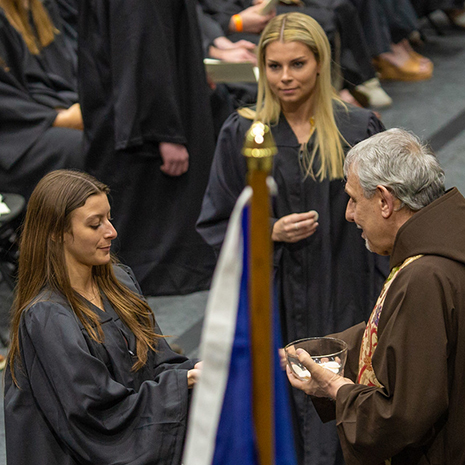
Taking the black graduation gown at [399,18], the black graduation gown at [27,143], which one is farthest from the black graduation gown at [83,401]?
the black graduation gown at [399,18]

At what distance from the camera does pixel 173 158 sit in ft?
17.0

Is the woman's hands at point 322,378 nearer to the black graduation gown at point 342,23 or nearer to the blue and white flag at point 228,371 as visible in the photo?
the blue and white flag at point 228,371

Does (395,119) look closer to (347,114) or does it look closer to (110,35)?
(110,35)

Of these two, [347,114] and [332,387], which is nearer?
[332,387]

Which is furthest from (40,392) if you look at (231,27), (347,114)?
(231,27)

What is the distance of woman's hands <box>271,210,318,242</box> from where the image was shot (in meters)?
3.55

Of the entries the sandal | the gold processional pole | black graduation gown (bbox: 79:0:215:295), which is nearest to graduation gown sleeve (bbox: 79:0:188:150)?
black graduation gown (bbox: 79:0:215:295)

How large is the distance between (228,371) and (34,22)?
5089 millimetres

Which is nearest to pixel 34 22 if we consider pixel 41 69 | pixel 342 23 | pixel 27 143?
pixel 41 69

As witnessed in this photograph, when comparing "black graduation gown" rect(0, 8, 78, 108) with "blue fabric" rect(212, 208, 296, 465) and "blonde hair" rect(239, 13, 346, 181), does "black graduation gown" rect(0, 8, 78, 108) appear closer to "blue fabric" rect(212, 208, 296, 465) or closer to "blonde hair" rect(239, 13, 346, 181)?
"blonde hair" rect(239, 13, 346, 181)

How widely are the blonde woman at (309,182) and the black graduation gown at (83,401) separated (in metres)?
1.12

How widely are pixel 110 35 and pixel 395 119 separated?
3.14 meters

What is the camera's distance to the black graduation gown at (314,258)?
3.72m

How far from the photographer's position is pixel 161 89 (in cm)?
502
